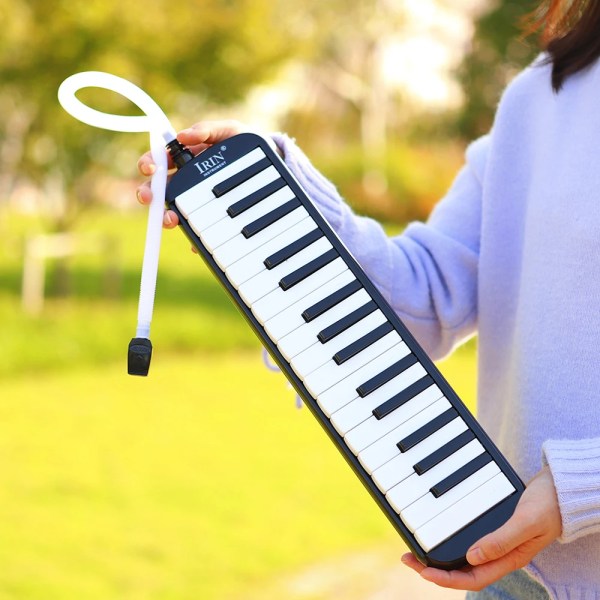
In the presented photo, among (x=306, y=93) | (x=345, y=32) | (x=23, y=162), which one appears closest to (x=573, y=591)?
(x=23, y=162)

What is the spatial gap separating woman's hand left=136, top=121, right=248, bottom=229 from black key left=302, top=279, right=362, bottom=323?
241 mm

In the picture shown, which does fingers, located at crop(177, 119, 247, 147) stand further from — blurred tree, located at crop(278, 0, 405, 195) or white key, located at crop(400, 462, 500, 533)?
blurred tree, located at crop(278, 0, 405, 195)

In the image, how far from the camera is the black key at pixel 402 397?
4.42 feet

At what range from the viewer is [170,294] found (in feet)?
31.1

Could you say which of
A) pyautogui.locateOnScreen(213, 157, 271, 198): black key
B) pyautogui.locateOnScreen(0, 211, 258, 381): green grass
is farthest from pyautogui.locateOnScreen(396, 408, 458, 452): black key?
pyautogui.locateOnScreen(0, 211, 258, 381): green grass

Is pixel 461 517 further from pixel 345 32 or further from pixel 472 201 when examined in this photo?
pixel 345 32

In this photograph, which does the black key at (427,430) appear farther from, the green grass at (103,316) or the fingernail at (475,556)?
the green grass at (103,316)

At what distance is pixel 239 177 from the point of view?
4.73 feet

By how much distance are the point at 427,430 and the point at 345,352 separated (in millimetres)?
157

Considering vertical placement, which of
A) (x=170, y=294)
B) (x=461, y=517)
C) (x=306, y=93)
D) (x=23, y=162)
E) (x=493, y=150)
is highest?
(x=493, y=150)

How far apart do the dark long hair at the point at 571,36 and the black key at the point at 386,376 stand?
55 centimetres

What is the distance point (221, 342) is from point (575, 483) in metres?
7.06

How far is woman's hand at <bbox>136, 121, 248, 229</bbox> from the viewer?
1.44 metres

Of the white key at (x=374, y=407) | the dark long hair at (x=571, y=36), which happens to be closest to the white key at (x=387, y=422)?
the white key at (x=374, y=407)
